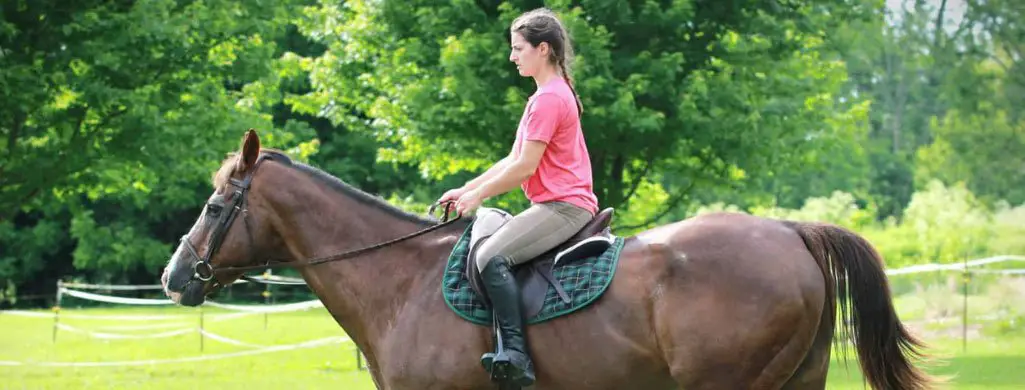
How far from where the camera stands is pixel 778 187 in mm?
57688

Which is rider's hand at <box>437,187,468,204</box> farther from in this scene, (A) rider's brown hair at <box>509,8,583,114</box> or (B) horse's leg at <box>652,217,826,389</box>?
(B) horse's leg at <box>652,217,826,389</box>

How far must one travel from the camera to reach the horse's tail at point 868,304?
237 inches

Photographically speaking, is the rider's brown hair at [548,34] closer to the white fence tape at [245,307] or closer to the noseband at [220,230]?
the noseband at [220,230]

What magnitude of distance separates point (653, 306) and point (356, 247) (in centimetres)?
172

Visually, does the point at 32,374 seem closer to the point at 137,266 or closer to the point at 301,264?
the point at 301,264

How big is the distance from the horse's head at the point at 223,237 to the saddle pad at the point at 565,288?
45.8 inches

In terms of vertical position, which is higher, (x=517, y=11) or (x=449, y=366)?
(x=517, y=11)

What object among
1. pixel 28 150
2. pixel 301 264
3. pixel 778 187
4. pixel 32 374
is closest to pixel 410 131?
pixel 28 150

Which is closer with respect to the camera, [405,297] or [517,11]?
[405,297]

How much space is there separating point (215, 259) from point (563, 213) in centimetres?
195

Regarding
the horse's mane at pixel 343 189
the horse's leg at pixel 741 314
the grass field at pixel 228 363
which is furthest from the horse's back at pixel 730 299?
the grass field at pixel 228 363

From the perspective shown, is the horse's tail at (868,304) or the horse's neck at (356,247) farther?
the horse's neck at (356,247)

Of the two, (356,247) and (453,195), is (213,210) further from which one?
(453,195)

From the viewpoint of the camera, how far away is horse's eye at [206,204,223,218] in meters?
6.53
